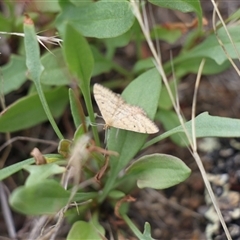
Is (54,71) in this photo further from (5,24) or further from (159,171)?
(159,171)

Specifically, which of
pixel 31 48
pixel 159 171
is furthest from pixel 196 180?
pixel 31 48

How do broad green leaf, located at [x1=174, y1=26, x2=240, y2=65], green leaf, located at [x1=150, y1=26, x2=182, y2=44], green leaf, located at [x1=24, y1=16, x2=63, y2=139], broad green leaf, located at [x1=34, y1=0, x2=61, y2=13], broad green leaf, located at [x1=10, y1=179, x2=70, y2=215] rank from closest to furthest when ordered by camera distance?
broad green leaf, located at [x1=10, y1=179, x2=70, y2=215] < green leaf, located at [x1=24, y1=16, x2=63, y2=139] < broad green leaf, located at [x1=174, y1=26, x2=240, y2=65] < broad green leaf, located at [x1=34, y1=0, x2=61, y2=13] < green leaf, located at [x1=150, y1=26, x2=182, y2=44]

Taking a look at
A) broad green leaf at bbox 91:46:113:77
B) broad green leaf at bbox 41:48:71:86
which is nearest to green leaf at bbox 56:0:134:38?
broad green leaf at bbox 41:48:71:86

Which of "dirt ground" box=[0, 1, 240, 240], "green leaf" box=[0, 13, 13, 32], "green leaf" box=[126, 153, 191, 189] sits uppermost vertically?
"green leaf" box=[0, 13, 13, 32]

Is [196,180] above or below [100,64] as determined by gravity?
below

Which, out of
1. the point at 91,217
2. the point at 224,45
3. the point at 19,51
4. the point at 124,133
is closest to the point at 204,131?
the point at 124,133

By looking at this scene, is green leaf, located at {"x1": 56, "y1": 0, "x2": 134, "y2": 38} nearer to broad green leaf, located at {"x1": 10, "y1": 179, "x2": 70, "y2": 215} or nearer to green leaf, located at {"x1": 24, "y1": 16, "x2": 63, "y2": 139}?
green leaf, located at {"x1": 24, "y1": 16, "x2": 63, "y2": 139}

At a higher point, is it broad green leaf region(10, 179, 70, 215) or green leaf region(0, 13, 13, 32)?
green leaf region(0, 13, 13, 32)
